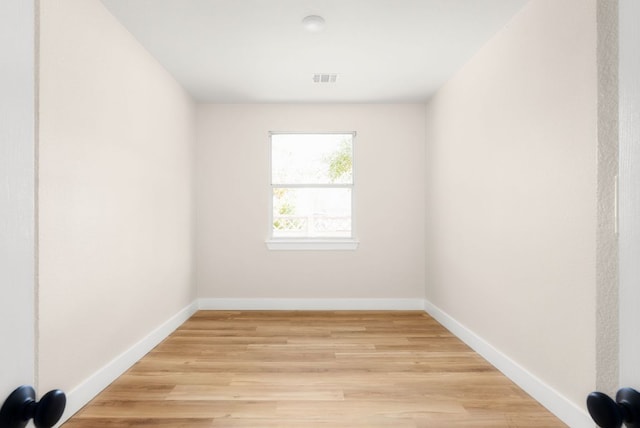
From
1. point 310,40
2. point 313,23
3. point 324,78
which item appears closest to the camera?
point 313,23

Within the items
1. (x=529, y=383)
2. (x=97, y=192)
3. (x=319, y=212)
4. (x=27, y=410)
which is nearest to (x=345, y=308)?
(x=319, y=212)

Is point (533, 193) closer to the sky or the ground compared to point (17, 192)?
closer to the sky

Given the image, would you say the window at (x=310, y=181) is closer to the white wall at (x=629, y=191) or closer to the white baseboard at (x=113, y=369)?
the white baseboard at (x=113, y=369)

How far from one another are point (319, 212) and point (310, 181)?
0.43 meters

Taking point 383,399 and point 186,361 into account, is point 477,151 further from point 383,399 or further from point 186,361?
point 186,361

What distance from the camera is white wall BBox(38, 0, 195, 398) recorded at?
7.14ft

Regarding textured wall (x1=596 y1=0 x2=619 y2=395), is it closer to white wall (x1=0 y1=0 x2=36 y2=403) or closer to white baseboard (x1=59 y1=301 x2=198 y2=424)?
white wall (x1=0 y1=0 x2=36 y2=403)

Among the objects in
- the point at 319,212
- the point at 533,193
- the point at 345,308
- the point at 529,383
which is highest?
the point at 533,193

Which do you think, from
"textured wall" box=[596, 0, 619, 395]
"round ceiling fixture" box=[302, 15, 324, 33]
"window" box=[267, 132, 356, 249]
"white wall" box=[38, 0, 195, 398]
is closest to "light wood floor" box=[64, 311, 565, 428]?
"white wall" box=[38, 0, 195, 398]

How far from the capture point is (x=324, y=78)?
167 inches

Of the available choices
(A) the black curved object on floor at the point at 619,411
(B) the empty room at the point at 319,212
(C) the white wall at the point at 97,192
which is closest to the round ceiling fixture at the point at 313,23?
(B) the empty room at the point at 319,212

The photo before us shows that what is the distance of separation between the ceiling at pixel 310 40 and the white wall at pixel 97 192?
365 mm

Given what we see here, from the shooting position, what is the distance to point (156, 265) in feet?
12.3

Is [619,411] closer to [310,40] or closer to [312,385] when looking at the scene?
[312,385]
